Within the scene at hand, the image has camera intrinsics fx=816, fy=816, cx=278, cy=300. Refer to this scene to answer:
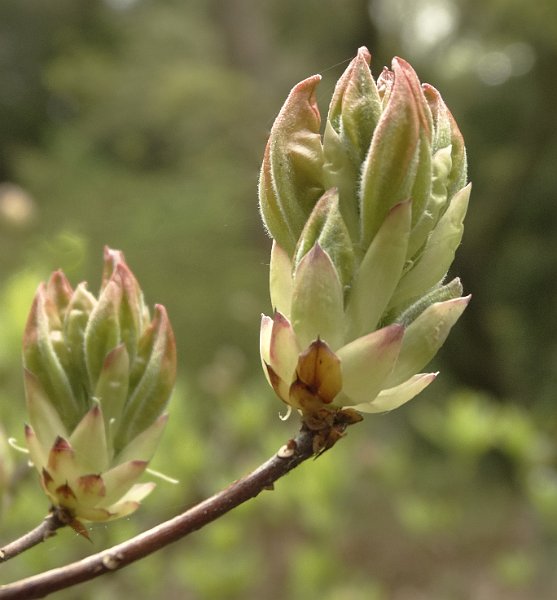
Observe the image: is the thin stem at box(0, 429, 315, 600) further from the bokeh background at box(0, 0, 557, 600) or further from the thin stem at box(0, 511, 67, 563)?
the bokeh background at box(0, 0, 557, 600)

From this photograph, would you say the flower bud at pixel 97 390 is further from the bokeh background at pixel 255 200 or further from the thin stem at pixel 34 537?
the bokeh background at pixel 255 200

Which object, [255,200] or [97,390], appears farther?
[255,200]

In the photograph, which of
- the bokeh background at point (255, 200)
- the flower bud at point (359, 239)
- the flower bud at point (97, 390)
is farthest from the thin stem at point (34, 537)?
the bokeh background at point (255, 200)

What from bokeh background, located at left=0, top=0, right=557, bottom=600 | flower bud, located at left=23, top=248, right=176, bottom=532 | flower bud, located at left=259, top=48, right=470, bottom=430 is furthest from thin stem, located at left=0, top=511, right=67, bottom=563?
bokeh background, located at left=0, top=0, right=557, bottom=600

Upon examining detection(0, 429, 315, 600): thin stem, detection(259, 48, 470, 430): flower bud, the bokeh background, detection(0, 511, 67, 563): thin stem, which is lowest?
the bokeh background

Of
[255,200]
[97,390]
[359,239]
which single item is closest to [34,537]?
[97,390]

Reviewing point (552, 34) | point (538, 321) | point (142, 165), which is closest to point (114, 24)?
point (142, 165)

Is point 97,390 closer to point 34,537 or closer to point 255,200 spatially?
point 34,537

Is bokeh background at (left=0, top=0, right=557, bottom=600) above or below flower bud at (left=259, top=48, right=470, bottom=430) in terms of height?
below
